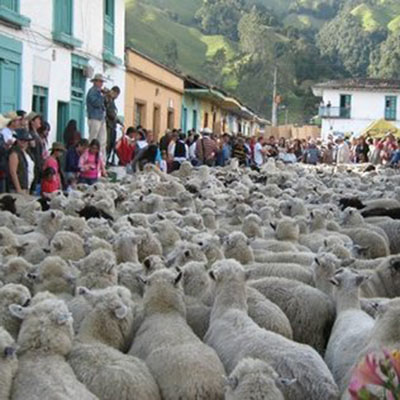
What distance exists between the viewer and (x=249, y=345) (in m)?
4.65

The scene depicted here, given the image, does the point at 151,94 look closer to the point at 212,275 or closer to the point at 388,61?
the point at 212,275

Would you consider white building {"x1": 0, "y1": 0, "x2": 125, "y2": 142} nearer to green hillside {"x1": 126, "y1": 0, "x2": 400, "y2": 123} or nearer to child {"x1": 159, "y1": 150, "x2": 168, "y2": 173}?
child {"x1": 159, "y1": 150, "x2": 168, "y2": 173}

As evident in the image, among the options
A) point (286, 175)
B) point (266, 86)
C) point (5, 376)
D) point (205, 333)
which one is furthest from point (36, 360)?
point (266, 86)

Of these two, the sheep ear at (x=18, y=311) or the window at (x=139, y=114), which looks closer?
the sheep ear at (x=18, y=311)

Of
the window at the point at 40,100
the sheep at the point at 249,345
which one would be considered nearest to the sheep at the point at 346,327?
the sheep at the point at 249,345

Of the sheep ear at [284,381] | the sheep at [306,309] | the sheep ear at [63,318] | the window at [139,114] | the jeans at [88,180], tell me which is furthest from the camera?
the window at [139,114]

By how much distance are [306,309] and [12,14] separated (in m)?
10.9

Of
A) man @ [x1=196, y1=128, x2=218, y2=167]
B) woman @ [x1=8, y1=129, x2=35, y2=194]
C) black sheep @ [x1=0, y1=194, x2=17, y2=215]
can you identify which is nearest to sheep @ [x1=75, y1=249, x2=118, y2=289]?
black sheep @ [x1=0, y1=194, x2=17, y2=215]

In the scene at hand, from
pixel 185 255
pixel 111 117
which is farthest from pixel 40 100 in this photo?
pixel 185 255

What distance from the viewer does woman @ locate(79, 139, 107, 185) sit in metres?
13.2

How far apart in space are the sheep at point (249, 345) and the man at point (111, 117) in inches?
424

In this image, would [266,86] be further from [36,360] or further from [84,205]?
[36,360]

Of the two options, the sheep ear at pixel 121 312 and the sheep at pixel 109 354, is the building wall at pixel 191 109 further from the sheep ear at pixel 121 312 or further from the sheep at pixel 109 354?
the sheep ear at pixel 121 312

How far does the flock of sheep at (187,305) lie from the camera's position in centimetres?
425
